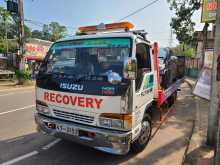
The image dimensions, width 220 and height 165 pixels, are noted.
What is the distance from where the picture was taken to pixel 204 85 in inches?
200

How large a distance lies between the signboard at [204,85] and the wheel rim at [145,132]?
1.45 metres

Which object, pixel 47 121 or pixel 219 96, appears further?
pixel 219 96

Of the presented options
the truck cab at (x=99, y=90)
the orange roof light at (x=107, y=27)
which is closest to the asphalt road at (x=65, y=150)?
the truck cab at (x=99, y=90)

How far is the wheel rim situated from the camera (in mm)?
4512

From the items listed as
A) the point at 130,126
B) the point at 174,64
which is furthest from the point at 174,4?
the point at 130,126

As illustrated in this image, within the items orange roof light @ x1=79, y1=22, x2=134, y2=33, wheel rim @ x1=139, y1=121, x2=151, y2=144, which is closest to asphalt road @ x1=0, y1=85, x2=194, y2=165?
wheel rim @ x1=139, y1=121, x2=151, y2=144

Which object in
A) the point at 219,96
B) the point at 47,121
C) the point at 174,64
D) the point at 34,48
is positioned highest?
the point at 34,48

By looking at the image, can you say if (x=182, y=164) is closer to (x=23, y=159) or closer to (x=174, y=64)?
(x=23, y=159)

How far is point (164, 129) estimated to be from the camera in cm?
616

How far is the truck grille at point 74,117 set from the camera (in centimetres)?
372

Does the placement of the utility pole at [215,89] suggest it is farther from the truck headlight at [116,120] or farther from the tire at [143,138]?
the truck headlight at [116,120]

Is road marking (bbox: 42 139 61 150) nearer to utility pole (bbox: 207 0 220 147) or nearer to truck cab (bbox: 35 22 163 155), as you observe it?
truck cab (bbox: 35 22 163 155)

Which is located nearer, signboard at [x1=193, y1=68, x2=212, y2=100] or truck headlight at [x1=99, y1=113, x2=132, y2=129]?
truck headlight at [x1=99, y1=113, x2=132, y2=129]

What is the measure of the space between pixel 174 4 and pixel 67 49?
1734 centimetres
